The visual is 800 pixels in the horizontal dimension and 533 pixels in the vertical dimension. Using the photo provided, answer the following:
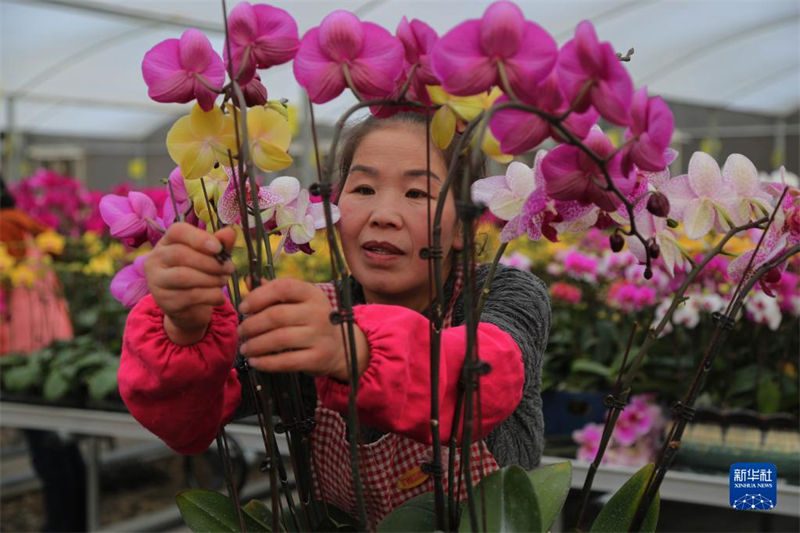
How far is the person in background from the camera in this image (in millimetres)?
2771

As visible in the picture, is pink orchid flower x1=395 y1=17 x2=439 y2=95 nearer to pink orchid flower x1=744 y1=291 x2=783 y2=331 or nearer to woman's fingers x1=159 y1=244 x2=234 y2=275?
woman's fingers x1=159 y1=244 x2=234 y2=275

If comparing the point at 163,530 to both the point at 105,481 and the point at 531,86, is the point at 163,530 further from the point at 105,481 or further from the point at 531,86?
the point at 531,86

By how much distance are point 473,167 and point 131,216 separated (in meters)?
0.24

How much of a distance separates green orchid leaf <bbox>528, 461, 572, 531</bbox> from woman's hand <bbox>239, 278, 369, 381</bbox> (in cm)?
17

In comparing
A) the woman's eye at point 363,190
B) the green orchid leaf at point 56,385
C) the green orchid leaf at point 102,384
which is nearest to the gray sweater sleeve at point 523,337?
the woman's eye at point 363,190

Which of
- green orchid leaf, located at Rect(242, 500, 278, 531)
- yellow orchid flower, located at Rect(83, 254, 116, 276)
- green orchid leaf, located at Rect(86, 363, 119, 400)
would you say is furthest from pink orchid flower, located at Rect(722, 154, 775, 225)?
yellow orchid flower, located at Rect(83, 254, 116, 276)

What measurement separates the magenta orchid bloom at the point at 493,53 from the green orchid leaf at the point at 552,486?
0.22 metres

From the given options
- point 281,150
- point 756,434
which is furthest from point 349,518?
point 756,434

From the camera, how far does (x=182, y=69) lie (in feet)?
1.52

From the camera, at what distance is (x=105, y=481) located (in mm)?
3609

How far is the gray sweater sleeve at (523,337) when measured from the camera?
72 centimetres

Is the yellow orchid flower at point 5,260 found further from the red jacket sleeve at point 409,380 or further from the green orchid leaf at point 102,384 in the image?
the red jacket sleeve at point 409,380

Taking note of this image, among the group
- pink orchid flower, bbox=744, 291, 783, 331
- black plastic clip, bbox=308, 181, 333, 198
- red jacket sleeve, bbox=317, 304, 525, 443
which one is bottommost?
pink orchid flower, bbox=744, 291, 783, 331

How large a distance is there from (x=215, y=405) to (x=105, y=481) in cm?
330
